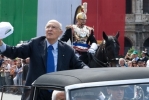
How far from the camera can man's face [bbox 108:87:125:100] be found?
13.1 feet

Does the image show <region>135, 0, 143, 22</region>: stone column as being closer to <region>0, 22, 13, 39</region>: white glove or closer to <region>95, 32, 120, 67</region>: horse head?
<region>95, 32, 120, 67</region>: horse head

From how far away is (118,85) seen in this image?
402 centimetres

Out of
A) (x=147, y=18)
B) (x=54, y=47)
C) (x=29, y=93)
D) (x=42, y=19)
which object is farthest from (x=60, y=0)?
(x=147, y=18)

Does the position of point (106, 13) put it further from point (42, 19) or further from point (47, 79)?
point (47, 79)

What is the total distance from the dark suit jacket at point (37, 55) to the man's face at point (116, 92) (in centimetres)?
222

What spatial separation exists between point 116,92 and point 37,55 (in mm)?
2375

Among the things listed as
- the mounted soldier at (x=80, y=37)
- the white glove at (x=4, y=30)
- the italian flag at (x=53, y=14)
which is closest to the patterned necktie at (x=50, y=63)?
the white glove at (x=4, y=30)

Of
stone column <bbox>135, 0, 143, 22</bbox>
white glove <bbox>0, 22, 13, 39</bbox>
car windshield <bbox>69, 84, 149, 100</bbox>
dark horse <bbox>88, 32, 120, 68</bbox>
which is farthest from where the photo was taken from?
stone column <bbox>135, 0, 143, 22</bbox>

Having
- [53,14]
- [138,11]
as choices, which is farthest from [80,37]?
[138,11]

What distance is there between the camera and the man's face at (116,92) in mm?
3984

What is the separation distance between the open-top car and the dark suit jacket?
1.92m

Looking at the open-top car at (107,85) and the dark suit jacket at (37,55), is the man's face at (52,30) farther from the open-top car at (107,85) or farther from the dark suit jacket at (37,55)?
the open-top car at (107,85)

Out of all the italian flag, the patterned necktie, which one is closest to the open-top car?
the patterned necktie

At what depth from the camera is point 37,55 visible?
6.23m
